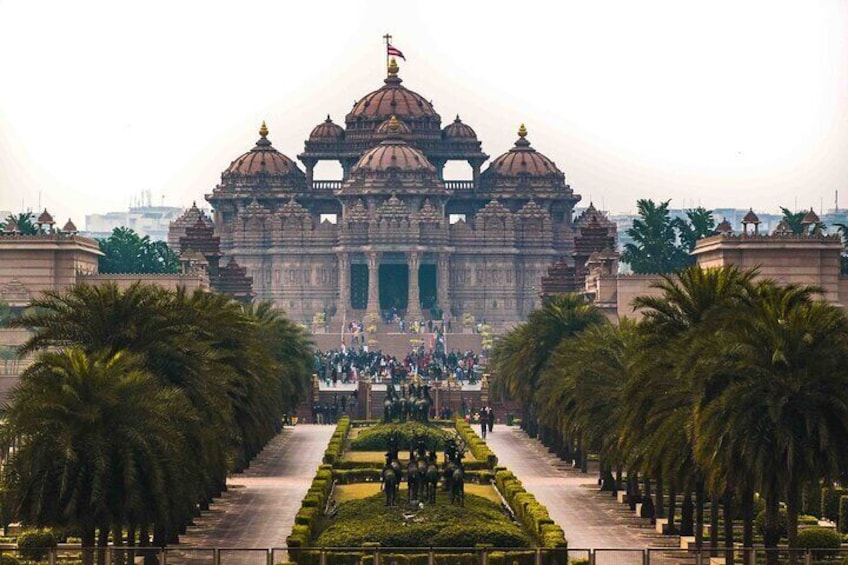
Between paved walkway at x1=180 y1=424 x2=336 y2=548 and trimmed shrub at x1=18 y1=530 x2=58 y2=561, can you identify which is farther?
paved walkway at x1=180 y1=424 x2=336 y2=548

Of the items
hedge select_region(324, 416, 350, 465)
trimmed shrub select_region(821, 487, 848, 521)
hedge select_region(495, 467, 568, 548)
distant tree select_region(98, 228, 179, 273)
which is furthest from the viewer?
distant tree select_region(98, 228, 179, 273)

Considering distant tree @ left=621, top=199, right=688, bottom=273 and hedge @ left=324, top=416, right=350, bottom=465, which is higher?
distant tree @ left=621, top=199, right=688, bottom=273

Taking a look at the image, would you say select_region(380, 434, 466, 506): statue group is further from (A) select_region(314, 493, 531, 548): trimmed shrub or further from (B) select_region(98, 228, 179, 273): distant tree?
(B) select_region(98, 228, 179, 273): distant tree

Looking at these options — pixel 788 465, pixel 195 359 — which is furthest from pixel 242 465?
pixel 788 465

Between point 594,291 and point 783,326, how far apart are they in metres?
88.2

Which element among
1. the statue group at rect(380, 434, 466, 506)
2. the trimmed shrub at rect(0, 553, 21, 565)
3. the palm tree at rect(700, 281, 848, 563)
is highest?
the palm tree at rect(700, 281, 848, 563)

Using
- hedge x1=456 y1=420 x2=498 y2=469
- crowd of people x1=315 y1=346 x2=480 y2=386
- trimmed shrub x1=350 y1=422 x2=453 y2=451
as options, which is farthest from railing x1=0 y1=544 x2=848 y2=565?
crowd of people x1=315 y1=346 x2=480 y2=386

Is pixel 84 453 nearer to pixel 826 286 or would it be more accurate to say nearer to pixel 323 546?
pixel 323 546

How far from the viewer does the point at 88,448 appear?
5694 cm

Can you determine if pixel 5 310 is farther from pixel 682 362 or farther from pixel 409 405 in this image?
pixel 682 362

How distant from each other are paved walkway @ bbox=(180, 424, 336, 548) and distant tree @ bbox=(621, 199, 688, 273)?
84048 mm

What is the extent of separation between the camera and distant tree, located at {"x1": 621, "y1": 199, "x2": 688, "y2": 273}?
634 feet

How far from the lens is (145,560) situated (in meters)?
59.2

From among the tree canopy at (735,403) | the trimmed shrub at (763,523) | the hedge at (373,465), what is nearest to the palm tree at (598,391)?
the tree canopy at (735,403)
